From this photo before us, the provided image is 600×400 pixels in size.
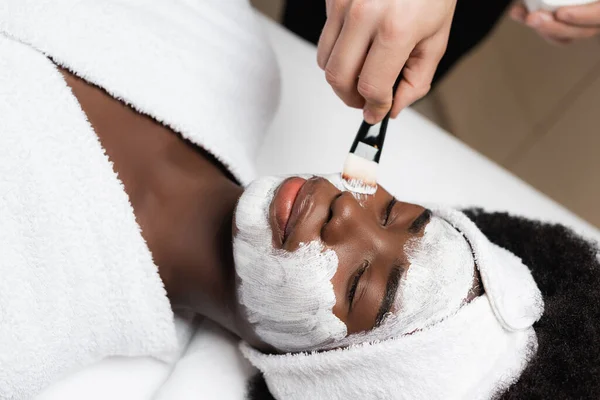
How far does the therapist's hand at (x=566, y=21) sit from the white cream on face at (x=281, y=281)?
0.53 m

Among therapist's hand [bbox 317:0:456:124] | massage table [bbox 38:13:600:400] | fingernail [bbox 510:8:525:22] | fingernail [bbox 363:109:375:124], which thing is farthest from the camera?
massage table [bbox 38:13:600:400]

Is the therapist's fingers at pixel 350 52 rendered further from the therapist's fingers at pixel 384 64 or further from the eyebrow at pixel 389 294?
the eyebrow at pixel 389 294

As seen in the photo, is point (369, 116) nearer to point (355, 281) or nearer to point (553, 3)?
point (355, 281)

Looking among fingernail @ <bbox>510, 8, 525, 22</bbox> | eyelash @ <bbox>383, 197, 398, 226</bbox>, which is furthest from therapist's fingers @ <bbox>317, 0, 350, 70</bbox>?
fingernail @ <bbox>510, 8, 525, 22</bbox>

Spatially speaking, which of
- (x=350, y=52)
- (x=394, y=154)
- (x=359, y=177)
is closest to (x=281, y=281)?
(x=359, y=177)

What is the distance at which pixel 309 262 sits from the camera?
781 millimetres

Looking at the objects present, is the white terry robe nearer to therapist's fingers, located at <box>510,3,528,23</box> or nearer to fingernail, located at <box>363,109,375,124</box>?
fingernail, located at <box>363,109,375,124</box>

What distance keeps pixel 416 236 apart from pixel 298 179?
0.59 ft

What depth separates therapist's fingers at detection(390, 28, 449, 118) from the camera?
31.4 inches

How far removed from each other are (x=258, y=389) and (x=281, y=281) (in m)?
0.25

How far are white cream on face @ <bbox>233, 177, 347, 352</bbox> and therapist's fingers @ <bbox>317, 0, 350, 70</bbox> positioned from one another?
183mm

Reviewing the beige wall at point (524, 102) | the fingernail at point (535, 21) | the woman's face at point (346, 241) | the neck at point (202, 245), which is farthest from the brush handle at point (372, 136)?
the beige wall at point (524, 102)

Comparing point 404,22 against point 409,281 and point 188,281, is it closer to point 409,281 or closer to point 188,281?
point 409,281

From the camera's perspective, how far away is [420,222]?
844 millimetres
